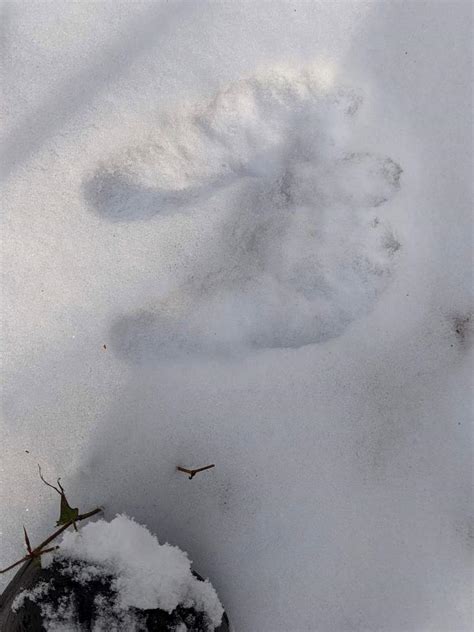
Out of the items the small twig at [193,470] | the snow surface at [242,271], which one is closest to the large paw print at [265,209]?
the snow surface at [242,271]

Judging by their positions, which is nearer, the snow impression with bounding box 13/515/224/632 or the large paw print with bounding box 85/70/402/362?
the snow impression with bounding box 13/515/224/632

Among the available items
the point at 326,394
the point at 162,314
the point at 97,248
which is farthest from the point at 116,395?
the point at 326,394

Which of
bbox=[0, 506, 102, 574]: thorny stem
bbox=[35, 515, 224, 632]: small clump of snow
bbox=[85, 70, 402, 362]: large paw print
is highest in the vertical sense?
bbox=[85, 70, 402, 362]: large paw print

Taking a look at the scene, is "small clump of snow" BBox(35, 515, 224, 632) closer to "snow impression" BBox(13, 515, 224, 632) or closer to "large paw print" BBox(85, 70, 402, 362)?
"snow impression" BBox(13, 515, 224, 632)

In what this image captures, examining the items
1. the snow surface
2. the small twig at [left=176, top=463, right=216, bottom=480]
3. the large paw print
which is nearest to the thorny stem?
the snow surface

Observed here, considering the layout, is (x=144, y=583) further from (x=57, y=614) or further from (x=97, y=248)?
(x=97, y=248)

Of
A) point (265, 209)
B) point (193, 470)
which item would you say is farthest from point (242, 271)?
point (193, 470)

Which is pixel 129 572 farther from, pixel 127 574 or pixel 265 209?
pixel 265 209
